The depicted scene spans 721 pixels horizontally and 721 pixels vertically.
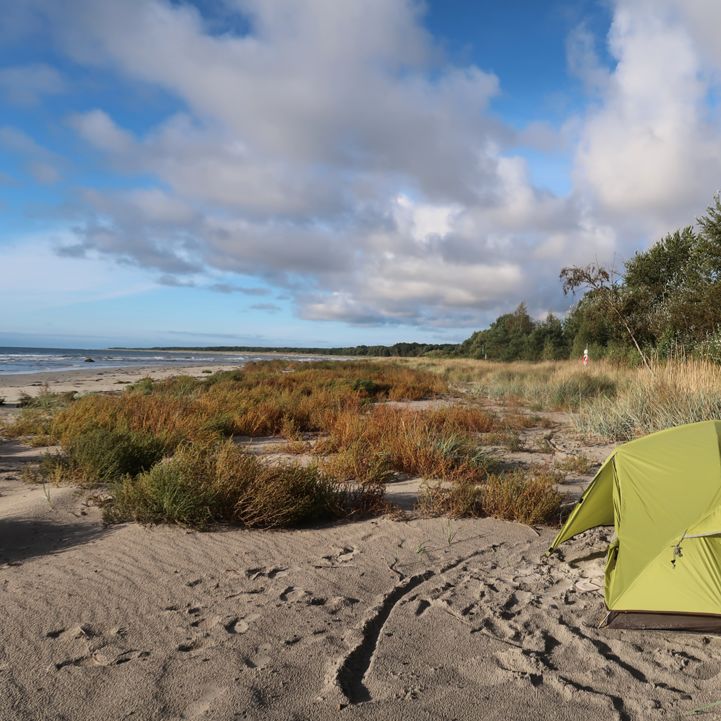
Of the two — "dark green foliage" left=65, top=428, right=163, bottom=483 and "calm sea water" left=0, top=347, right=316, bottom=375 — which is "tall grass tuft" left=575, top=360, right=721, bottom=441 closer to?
"dark green foliage" left=65, top=428, right=163, bottom=483

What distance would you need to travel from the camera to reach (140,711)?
8.98 ft

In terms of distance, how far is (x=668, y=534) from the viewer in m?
3.69

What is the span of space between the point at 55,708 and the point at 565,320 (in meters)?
46.4

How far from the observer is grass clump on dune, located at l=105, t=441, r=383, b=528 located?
17.1ft

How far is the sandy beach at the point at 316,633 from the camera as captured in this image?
9.35 feet

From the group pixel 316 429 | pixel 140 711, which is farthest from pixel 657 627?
pixel 316 429

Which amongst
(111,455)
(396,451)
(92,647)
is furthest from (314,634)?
(396,451)

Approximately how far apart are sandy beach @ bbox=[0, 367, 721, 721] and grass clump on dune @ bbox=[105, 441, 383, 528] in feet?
0.63

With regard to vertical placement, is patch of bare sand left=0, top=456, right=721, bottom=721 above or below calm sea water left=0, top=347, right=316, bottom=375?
below

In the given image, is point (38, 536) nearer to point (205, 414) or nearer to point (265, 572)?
point (265, 572)

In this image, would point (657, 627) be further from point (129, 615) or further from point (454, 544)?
point (129, 615)

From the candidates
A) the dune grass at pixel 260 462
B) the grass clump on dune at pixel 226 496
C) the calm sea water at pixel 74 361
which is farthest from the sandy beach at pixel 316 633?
the calm sea water at pixel 74 361

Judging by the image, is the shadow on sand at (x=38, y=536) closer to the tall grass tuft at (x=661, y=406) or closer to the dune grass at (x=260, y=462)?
the dune grass at (x=260, y=462)

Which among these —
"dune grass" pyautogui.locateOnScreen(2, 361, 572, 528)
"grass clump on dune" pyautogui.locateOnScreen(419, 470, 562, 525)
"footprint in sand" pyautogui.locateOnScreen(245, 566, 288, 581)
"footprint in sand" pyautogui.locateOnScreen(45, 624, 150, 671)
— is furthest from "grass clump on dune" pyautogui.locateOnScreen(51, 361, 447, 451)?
"footprint in sand" pyautogui.locateOnScreen(45, 624, 150, 671)
